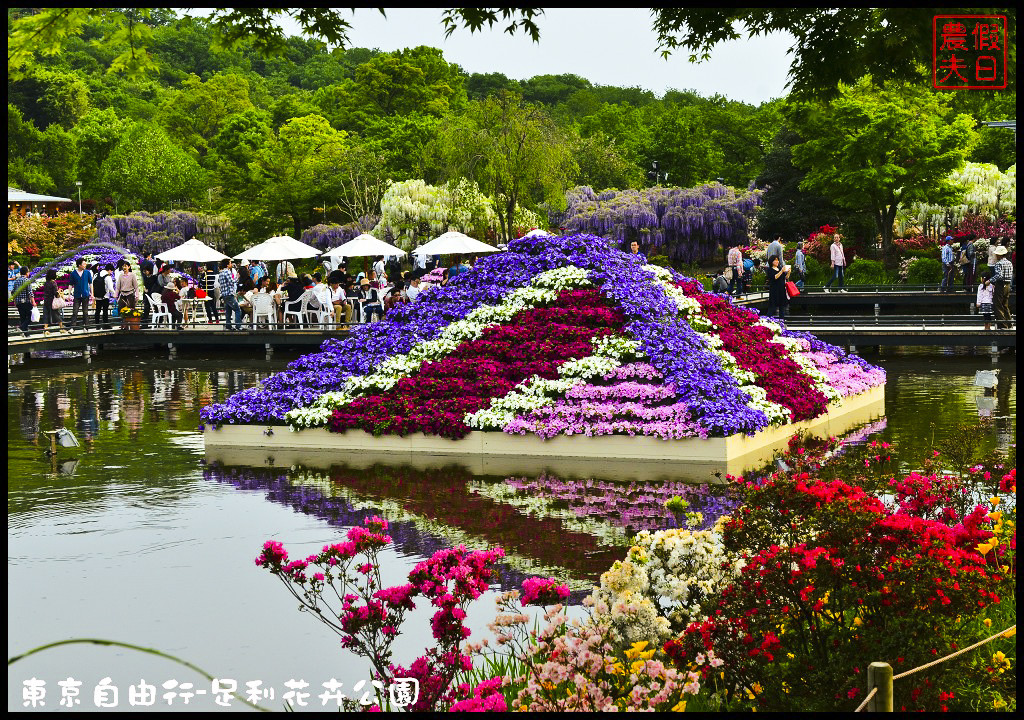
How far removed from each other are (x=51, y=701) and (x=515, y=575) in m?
3.62

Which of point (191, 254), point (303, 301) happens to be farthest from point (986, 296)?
point (191, 254)

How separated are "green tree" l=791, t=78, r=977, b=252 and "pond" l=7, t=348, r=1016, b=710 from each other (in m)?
27.1

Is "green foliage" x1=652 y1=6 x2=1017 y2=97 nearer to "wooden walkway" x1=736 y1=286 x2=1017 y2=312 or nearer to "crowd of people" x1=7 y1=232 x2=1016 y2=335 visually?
"crowd of people" x1=7 y1=232 x2=1016 y2=335

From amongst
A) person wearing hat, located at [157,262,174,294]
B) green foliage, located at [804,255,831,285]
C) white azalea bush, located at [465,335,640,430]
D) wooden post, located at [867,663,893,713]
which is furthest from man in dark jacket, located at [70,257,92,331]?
wooden post, located at [867,663,893,713]

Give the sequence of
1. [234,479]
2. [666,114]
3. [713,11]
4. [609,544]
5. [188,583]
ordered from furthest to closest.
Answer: [666,114]
[234,479]
[609,544]
[188,583]
[713,11]

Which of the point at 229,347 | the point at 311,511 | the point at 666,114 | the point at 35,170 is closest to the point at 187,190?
the point at 35,170

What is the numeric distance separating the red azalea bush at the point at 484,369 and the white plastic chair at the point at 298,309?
14197 millimetres

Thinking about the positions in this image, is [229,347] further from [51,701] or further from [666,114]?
[666,114]

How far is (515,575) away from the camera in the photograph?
→ 946cm

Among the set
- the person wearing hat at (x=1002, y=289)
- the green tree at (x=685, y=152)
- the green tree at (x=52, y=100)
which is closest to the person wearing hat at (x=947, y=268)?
the person wearing hat at (x=1002, y=289)

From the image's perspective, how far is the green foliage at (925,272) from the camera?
42.0 meters

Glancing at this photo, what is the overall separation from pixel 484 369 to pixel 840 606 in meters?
10.4

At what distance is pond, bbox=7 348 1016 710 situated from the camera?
785 cm

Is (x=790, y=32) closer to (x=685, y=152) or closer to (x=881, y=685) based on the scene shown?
(x=881, y=685)
